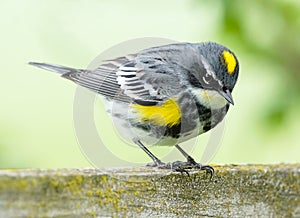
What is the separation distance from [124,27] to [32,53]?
736mm

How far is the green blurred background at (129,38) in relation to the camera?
375 centimetres

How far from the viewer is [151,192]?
2213 millimetres

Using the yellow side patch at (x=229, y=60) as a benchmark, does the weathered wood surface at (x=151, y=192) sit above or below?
below

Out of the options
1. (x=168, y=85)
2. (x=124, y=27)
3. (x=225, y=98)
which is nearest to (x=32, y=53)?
(x=124, y=27)

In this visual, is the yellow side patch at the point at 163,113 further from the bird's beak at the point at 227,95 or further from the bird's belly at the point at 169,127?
the bird's beak at the point at 227,95

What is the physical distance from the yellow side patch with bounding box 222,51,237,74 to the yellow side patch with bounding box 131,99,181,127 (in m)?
0.34

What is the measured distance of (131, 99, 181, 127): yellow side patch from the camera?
3387 mm

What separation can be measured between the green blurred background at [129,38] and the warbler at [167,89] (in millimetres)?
273

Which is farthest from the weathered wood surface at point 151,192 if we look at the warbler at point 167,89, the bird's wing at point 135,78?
the bird's wing at point 135,78

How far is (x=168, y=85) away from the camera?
3641 mm

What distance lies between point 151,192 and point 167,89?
1.46 m

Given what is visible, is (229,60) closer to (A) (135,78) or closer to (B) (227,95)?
(B) (227,95)

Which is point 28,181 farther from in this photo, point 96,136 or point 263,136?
point 263,136

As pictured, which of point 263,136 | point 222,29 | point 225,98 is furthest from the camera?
point 263,136
